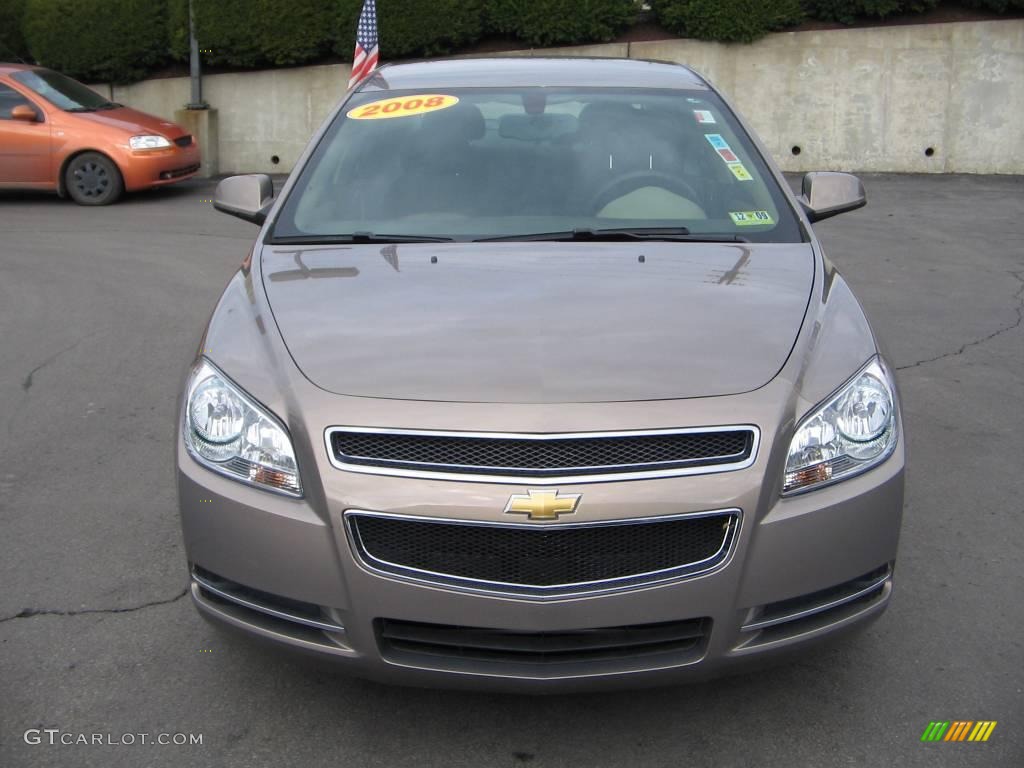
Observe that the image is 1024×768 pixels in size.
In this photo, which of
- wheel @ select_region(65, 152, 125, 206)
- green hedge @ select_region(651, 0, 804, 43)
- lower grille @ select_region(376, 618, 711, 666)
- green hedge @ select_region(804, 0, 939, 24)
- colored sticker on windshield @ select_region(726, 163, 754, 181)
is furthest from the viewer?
green hedge @ select_region(651, 0, 804, 43)

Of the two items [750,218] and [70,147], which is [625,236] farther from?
[70,147]

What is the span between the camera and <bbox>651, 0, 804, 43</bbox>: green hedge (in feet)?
54.6

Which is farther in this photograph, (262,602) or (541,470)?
(262,602)

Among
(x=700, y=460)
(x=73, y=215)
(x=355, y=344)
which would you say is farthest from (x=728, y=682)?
(x=73, y=215)

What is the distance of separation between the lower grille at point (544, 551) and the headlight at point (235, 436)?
0.24 meters

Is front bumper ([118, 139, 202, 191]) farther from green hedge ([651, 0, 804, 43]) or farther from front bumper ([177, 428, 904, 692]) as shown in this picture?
front bumper ([177, 428, 904, 692])

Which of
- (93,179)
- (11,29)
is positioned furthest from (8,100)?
(11,29)

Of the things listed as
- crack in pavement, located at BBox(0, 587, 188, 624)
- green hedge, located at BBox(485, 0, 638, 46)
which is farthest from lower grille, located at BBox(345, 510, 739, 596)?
green hedge, located at BBox(485, 0, 638, 46)

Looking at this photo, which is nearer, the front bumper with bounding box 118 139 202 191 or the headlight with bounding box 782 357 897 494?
the headlight with bounding box 782 357 897 494

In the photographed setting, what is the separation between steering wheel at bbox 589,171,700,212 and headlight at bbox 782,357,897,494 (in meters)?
1.28

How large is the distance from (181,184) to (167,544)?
42.8ft

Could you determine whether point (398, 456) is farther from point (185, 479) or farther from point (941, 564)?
point (941, 564)

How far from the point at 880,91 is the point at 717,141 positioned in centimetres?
1343

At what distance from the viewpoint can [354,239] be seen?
3.95 meters
